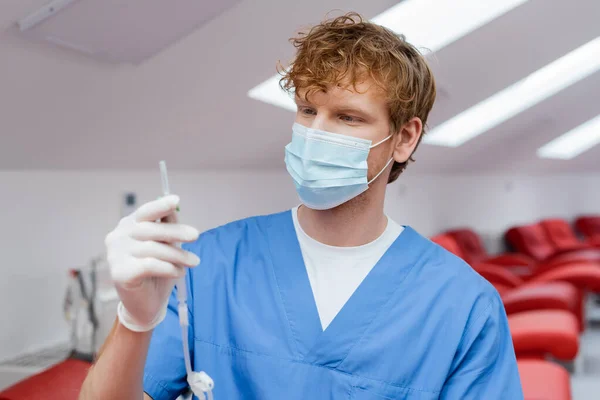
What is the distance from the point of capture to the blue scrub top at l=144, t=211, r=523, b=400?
1.17 meters

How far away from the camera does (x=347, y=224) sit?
4.28ft

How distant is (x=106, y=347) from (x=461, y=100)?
120 inches

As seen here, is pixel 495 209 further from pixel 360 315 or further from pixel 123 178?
pixel 360 315

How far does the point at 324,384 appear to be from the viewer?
1.18m

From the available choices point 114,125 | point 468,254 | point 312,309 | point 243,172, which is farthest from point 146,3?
point 468,254

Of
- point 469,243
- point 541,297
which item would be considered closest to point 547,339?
point 541,297

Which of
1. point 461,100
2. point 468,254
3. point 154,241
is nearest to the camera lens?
point 154,241

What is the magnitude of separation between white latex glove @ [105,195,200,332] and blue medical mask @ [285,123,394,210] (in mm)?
454

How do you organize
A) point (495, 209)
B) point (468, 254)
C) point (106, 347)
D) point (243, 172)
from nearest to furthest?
point (106, 347) → point (243, 172) → point (468, 254) → point (495, 209)

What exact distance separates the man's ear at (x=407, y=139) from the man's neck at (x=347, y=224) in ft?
0.40

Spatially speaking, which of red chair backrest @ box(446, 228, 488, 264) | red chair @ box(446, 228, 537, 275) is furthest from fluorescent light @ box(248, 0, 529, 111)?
red chair backrest @ box(446, 228, 488, 264)

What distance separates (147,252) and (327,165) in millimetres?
526

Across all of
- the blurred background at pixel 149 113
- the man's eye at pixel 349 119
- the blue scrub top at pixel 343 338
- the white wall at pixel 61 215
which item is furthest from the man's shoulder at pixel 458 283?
the white wall at pixel 61 215

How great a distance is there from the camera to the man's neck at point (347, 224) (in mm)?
1303
